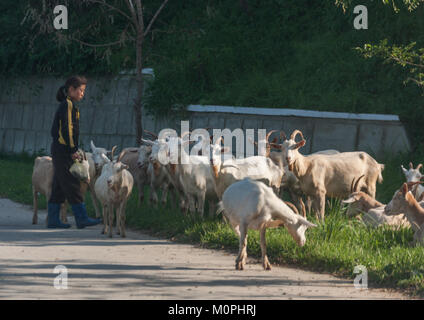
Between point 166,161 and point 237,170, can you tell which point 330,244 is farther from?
point 166,161

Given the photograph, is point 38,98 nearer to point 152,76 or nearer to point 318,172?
point 152,76

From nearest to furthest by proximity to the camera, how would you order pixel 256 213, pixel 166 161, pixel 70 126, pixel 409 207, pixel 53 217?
pixel 256 213
pixel 409 207
pixel 70 126
pixel 53 217
pixel 166 161

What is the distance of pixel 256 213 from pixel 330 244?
1276 millimetres

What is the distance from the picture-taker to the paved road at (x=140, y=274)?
22.6 ft

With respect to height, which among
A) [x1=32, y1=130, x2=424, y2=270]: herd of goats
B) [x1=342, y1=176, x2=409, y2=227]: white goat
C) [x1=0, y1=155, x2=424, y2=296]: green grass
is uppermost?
[x1=32, y1=130, x2=424, y2=270]: herd of goats

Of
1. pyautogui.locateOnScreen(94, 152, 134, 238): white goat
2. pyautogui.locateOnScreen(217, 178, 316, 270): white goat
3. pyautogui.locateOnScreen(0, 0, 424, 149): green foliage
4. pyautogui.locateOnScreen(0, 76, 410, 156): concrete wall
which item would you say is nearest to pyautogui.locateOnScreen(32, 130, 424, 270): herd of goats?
pyautogui.locateOnScreen(94, 152, 134, 238): white goat

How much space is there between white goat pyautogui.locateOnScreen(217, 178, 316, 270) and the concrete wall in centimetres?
757

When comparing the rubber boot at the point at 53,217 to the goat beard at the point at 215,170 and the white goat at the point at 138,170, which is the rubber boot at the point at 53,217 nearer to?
the white goat at the point at 138,170

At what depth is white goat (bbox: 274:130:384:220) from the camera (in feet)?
37.6

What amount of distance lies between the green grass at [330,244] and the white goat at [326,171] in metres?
0.39

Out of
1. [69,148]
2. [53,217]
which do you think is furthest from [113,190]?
[53,217]

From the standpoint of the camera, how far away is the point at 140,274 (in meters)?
7.76

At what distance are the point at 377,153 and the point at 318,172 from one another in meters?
4.19

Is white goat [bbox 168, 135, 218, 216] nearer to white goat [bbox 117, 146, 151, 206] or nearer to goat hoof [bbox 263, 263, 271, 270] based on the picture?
white goat [bbox 117, 146, 151, 206]
